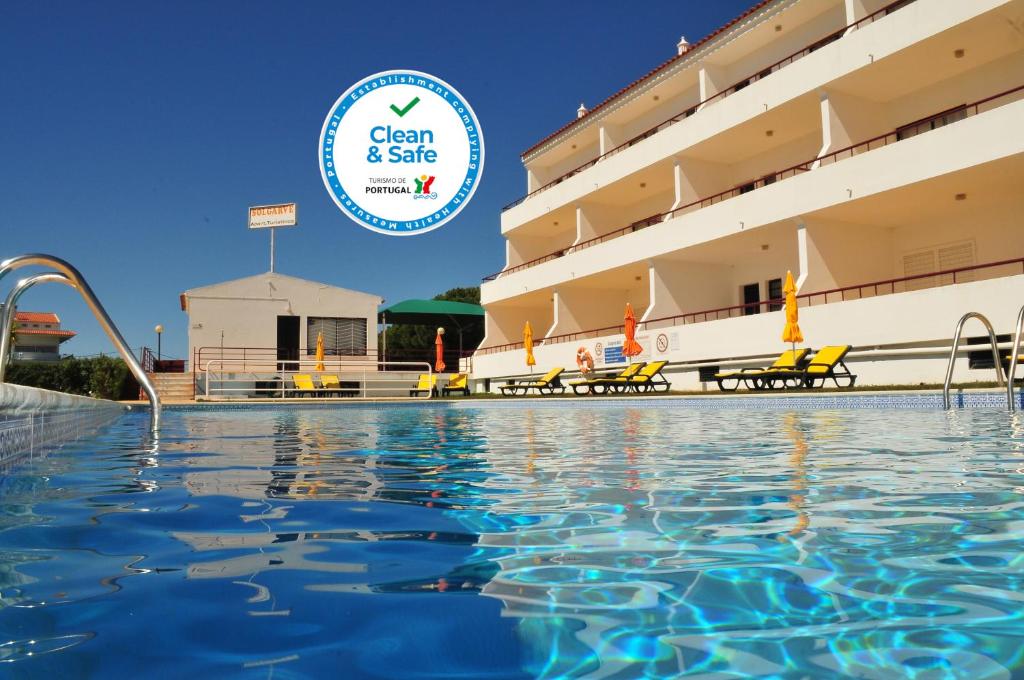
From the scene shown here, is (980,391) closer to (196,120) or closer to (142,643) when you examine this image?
(142,643)

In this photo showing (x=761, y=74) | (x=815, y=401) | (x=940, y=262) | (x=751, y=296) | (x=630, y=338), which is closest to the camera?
(x=815, y=401)

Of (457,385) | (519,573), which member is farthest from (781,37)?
(519,573)

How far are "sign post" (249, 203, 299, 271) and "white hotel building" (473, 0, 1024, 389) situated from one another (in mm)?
13663

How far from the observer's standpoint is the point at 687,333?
18.9m

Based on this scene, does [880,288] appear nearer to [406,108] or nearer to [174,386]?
[406,108]

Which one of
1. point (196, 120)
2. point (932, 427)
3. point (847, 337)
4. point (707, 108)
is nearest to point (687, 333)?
point (847, 337)

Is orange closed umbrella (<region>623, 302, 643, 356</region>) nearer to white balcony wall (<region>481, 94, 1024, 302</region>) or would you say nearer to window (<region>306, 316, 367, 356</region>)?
white balcony wall (<region>481, 94, 1024, 302</region>)

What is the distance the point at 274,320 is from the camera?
88.7ft

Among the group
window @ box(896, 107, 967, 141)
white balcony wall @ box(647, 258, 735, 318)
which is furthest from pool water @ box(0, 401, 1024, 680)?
white balcony wall @ box(647, 258, 735, 318)

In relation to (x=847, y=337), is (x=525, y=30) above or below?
above

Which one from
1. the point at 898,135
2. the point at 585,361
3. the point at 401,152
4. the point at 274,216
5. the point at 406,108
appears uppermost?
the point at 274,216

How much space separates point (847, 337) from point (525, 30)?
40.0ft

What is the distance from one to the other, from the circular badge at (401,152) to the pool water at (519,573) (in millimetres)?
14400

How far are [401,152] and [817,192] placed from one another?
403 inches
